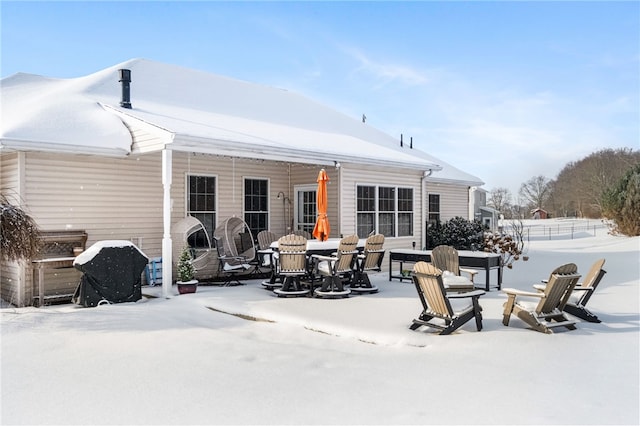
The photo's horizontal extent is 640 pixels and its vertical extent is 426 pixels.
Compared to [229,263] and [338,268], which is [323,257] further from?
[229,263]

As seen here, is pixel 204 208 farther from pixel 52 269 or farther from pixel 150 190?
pixel 52 269

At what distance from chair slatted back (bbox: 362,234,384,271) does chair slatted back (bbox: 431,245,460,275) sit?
124 centimetres

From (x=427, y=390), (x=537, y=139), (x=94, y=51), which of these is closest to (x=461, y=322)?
(x=427, y=390)

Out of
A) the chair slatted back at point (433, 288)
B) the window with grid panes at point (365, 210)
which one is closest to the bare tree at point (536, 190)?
the window with grid panes at point (365, 210)

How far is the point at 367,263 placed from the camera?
9.86m

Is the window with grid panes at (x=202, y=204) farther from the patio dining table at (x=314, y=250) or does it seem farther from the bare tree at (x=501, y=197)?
the bare tree at (x=501, y=197)

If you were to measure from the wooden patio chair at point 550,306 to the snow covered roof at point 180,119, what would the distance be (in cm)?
563

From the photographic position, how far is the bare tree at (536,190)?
63281 millimetres

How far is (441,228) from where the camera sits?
1625 cm

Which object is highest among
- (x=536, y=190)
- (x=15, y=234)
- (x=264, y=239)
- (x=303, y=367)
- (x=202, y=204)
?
(x=536, y=190)

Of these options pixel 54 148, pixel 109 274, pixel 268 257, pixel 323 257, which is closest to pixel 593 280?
pixel 323 257

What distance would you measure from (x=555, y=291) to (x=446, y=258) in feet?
9.67

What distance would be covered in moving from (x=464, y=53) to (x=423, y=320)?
932cm

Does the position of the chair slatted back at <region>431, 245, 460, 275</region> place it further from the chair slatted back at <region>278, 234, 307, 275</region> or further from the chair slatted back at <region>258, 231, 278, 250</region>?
the chair slatted back at <region>258, 231, 278, 250</region>
